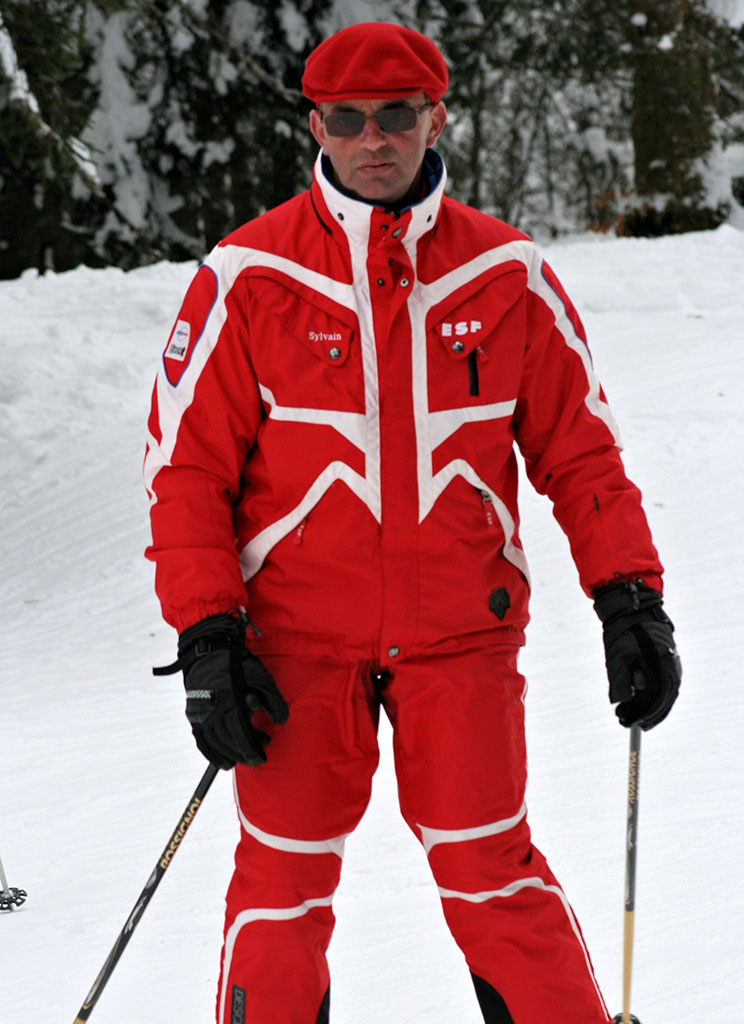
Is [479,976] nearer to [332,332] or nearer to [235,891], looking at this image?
[235,891]

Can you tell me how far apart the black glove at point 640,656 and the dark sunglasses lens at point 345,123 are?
3.15 feet

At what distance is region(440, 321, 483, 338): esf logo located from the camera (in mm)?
2320

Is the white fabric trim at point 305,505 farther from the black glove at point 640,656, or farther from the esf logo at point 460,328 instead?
the black glove at point 640,656

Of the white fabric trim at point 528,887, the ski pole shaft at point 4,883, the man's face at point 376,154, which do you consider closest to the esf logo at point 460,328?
the man's face at point 376,154

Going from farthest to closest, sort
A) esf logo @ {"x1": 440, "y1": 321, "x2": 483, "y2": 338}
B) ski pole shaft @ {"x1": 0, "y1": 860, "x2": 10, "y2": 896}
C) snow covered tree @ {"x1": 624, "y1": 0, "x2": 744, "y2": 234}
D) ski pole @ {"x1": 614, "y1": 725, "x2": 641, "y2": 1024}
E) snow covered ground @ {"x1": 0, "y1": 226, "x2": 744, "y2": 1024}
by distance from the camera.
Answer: snow covered tree @ {"x1": 624, "y1": 0, "x2": 744, "y2": 234} < ski pole shaft @ {"x1": 0, "y1": 860, "x2": 10, "y2": 896} < snow covered ground @ {"x1": 0, "y1": 226, "x2": 744, "y2": 1024} < ski pole @ {"x1": 614, "y1": 725, "x2": 641, "y2": 1024} < esf logo @ {"x1": 440, "y1": 321, "x2": 483, "y2": 338}

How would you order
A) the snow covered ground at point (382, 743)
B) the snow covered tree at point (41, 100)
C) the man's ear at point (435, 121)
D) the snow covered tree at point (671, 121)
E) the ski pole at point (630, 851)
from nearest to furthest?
the man's ear at point (435, 121)
the ski pole at point (630, 851)
the snow covered ground at point (382, 743)
the snow covered tree at point (41, 100)
the snow covered tree at point (671, 121)

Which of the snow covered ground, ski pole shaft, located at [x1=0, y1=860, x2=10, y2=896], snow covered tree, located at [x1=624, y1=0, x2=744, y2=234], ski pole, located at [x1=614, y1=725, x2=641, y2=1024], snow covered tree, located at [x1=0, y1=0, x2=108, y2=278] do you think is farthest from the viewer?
snow covered tree, located at [x1=624, y1=0, x2=744, y2=234]

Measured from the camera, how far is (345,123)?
2312 millimetres

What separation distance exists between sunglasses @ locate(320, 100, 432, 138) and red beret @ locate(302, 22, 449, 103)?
3cm

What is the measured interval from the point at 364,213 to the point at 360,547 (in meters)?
0.59

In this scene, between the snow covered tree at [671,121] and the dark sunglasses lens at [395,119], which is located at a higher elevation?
the dark sunglasses lens at [395,119]

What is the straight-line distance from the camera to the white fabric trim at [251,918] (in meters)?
2.23

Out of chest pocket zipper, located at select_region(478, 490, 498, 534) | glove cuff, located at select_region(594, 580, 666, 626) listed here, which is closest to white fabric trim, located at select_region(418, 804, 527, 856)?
glove cuff, located at select_region(594, 580, 666, 626)

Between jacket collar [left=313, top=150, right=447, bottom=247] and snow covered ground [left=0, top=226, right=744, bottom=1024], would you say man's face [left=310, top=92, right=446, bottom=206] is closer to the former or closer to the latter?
jacket collar [left=313, top=150, right=447, bottom=247]
